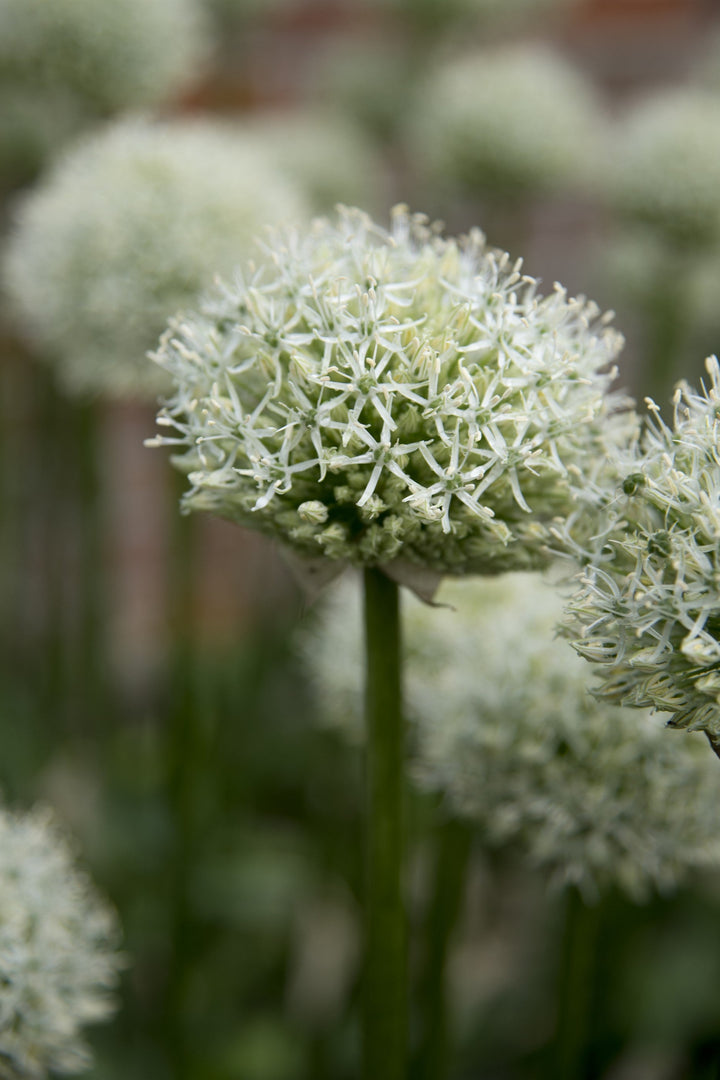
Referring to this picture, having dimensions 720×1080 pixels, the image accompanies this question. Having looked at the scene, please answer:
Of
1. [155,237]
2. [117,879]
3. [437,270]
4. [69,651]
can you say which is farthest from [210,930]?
[437,270]

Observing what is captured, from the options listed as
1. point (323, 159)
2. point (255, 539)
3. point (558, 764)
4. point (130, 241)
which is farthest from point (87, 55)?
point (558, 764)

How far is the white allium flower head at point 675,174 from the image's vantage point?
1.33m

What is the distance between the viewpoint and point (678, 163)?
1.33 m

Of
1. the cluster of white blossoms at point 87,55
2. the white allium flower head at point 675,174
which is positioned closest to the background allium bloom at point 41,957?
the cluster of white blossoms at point 87,55

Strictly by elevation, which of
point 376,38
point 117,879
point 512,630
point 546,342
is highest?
point 376,38

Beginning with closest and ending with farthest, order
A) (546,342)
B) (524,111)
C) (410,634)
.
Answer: (546,342), (410,634), (524,111)

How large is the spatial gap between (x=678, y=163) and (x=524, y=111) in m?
0.24

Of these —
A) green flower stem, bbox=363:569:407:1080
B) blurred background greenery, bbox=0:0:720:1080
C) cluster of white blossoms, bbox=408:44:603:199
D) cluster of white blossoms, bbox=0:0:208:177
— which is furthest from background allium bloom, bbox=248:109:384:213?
green flower stem, bbox=363:569:407:1080

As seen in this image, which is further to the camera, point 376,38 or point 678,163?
point 376,38

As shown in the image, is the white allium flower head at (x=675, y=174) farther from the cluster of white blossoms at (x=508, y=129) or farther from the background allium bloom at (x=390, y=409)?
the background allium bloom at (x=390, y=409)

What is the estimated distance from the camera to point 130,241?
1052 mm

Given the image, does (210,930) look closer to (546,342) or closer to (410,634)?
(410,634)

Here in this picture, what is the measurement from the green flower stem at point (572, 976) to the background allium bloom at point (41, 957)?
39cm

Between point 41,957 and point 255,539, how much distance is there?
1.39 feet
